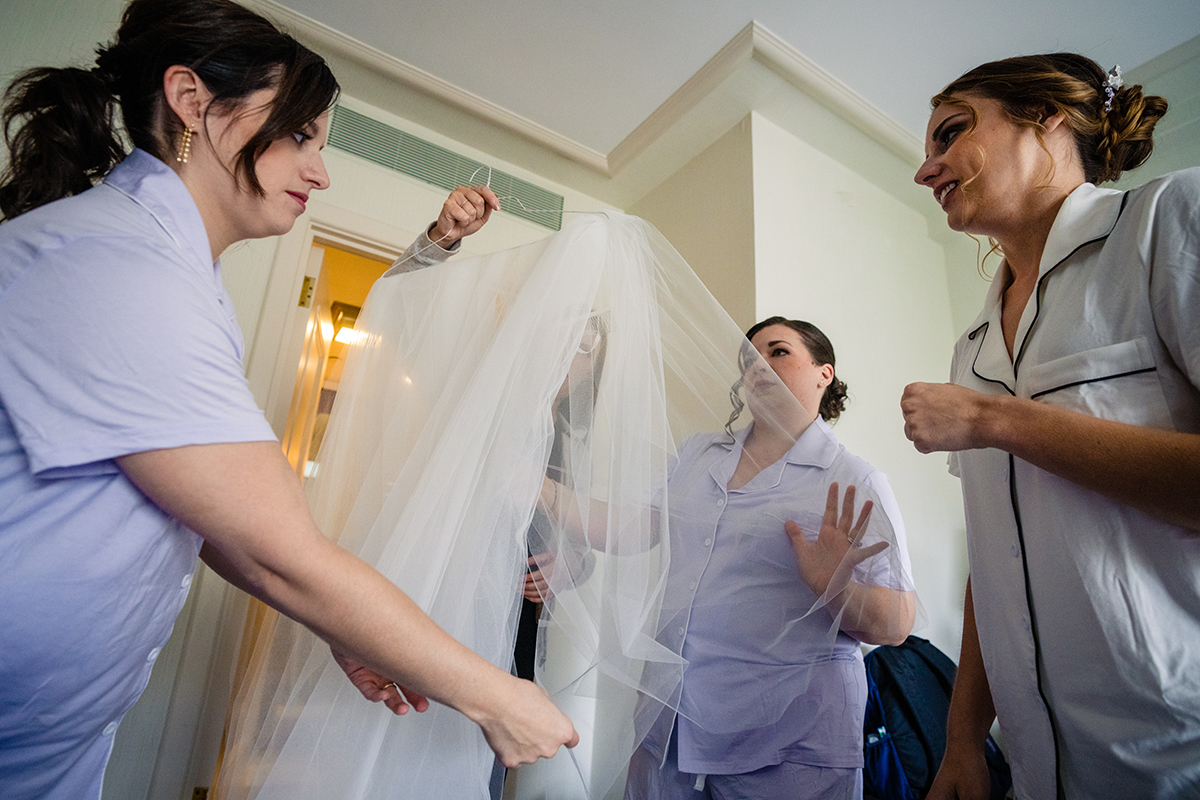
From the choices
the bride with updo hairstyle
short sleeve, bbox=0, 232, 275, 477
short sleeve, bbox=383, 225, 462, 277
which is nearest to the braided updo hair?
the bride with updo hairstyle

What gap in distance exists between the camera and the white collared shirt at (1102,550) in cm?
59

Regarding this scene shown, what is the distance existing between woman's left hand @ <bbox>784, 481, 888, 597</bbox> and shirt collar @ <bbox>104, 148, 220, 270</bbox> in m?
0.85

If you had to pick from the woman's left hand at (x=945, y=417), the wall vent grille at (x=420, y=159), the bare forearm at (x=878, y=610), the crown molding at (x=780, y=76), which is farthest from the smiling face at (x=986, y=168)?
the wall vent grille at (x=420, y=159)

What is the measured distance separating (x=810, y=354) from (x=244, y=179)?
1.14 m

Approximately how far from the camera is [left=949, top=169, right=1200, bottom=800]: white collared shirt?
592mm

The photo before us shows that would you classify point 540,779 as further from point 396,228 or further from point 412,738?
point 396,228

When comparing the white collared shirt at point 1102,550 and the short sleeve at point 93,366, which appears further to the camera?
the white collared shirt at point 1102,550

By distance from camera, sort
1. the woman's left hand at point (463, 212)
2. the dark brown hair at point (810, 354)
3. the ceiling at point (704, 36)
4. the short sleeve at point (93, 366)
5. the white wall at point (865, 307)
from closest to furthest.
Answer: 1. the short sleeve at point (93, 366)
2. the dark brown hair at point (810, 354)
3. the woman's left hand at point (463, 212)
4. the ceiling at point (704, 36)
5. the white wall at point (865, 307)

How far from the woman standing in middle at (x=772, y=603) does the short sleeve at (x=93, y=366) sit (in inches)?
25.2

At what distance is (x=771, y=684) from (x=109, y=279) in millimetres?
924

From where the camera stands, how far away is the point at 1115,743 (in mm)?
601

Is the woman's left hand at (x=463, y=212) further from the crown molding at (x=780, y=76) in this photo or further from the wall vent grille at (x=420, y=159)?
the crown molding at (x=780, y=76)

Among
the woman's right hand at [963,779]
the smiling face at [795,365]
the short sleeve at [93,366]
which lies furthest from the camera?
the smiling face at [795,365]

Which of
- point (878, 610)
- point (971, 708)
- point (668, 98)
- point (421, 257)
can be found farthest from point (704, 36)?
point (971, 708)
